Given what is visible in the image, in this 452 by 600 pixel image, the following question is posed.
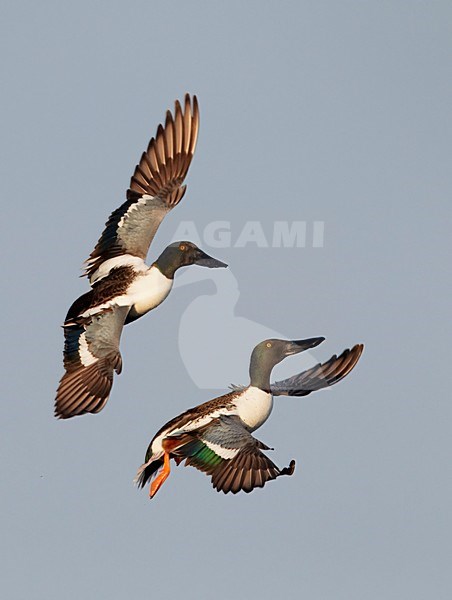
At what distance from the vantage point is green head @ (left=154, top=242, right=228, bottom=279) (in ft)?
71.7

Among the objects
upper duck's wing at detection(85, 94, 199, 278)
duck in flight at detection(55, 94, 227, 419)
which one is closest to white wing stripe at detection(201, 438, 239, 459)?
duck in flight at detection(55, 94, 227, 419)

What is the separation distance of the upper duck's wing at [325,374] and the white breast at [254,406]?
52.7 inches

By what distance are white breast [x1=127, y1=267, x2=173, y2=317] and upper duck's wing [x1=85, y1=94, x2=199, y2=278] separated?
1.98ft

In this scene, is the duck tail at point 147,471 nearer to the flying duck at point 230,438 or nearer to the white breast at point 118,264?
the flying duck at point 230,438

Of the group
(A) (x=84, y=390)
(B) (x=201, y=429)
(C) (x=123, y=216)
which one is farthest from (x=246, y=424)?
(C) (x=123, y=216)

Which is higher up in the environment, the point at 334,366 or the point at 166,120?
the point at 166,120

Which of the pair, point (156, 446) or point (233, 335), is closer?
point (156, 446)

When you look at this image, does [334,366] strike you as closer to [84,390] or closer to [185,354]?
[185,354]

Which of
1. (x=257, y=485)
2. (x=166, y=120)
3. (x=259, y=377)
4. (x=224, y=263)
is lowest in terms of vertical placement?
(x=257, y=485)

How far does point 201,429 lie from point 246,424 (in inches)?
24.5

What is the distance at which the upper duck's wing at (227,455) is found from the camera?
770 inches

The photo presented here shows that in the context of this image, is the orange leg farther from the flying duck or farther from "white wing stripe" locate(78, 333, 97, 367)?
"white wing stripe" locate(78, 333, 97, 367)

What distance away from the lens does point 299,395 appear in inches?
867

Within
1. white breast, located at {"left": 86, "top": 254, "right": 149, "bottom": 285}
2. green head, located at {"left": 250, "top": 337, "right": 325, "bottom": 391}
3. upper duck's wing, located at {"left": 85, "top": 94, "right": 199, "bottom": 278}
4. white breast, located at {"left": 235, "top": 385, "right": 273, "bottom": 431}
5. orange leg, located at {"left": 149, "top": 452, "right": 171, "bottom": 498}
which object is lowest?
orange leg, located at {"left": 149, "top": 452, "right": 171, "bottom": 498}
